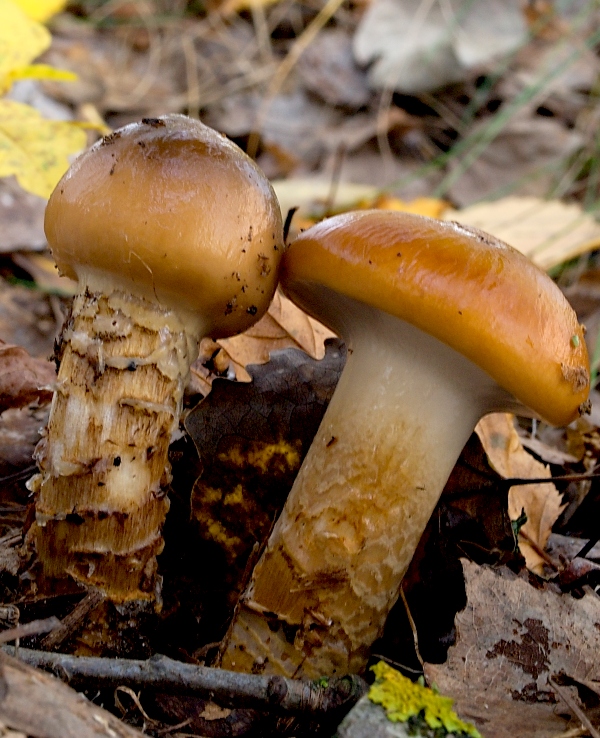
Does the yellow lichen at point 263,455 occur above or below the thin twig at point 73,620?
above

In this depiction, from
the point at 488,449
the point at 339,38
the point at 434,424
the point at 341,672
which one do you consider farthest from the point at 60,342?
the point at 339,38

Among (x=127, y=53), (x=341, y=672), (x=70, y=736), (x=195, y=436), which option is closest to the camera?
(x=70, y=736)

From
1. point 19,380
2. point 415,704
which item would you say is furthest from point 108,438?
point 415,704

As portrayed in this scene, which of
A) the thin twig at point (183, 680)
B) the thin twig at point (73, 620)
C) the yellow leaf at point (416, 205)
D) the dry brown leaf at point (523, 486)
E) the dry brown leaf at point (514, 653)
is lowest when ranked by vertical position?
the yellow leaf at point (416, 205)

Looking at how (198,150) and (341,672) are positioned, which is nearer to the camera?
(198,150)

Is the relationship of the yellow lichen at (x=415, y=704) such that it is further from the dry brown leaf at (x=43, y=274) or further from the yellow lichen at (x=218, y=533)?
the dry brown leaf at (x=43, y=274)

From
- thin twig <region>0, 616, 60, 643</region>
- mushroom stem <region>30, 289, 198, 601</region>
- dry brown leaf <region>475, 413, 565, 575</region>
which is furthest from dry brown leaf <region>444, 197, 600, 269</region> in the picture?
thin twig <region>0, 616, 60, 643</region>

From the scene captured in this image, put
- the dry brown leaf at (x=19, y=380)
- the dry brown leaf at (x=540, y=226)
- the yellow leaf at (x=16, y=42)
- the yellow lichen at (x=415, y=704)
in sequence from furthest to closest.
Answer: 1. the dry brown leaf at (x=540, y=226)
2. the yellow leaf at (x=16, y=42)
3. the dry brown leaf at (x=19, y=380)
4. the yellow lichen at (x=415, y=704)

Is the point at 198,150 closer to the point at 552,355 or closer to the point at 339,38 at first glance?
the point at 552,355

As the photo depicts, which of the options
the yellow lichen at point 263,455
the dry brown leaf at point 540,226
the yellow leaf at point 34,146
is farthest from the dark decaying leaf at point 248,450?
the dry brown leaf at point 540,226
